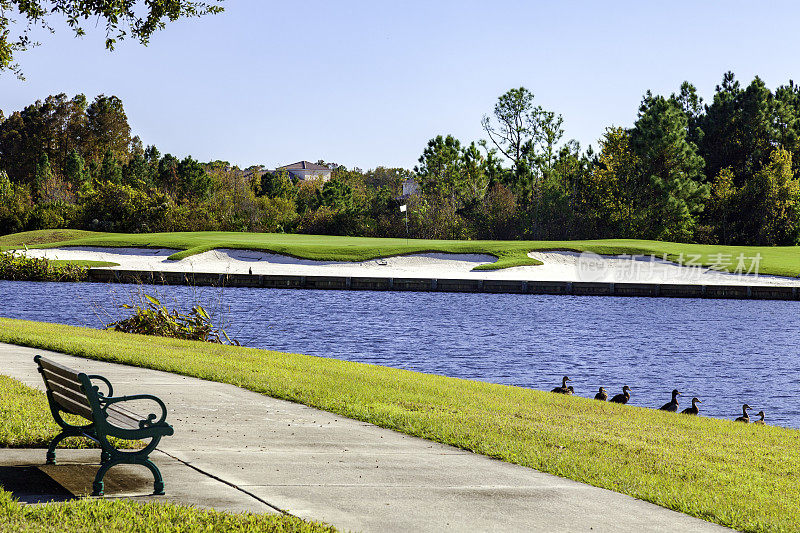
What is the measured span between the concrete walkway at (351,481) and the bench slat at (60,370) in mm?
832

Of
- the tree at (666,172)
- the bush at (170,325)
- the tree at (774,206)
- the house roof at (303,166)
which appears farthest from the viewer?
the house roof at (303,166)

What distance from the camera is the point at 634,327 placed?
2969 cm

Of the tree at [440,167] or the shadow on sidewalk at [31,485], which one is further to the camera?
the tree at [440,167]

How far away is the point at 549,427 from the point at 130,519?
18.7ft

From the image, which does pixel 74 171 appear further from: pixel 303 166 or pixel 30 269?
pixel 303 166

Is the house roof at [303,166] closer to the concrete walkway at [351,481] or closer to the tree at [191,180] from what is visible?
the tree at [191,180]

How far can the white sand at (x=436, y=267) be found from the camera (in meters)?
44.1

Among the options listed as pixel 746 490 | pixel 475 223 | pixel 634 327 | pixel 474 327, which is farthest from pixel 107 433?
pixel 475 223

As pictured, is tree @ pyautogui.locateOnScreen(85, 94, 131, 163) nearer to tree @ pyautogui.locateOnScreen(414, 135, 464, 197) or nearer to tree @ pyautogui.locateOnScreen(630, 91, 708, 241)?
tree @ pyautogui.locateOnScreen(414, 135, 464, 197)

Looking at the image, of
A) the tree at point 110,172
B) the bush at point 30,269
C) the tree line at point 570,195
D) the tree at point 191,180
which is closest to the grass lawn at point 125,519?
the bush at point 30,269

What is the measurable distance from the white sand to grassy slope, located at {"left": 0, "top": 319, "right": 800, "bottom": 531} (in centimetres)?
2802

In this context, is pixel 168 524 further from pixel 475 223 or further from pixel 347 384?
pixel 475 223

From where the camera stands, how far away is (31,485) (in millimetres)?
6828

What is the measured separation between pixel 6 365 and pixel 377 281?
2919 centimetres
